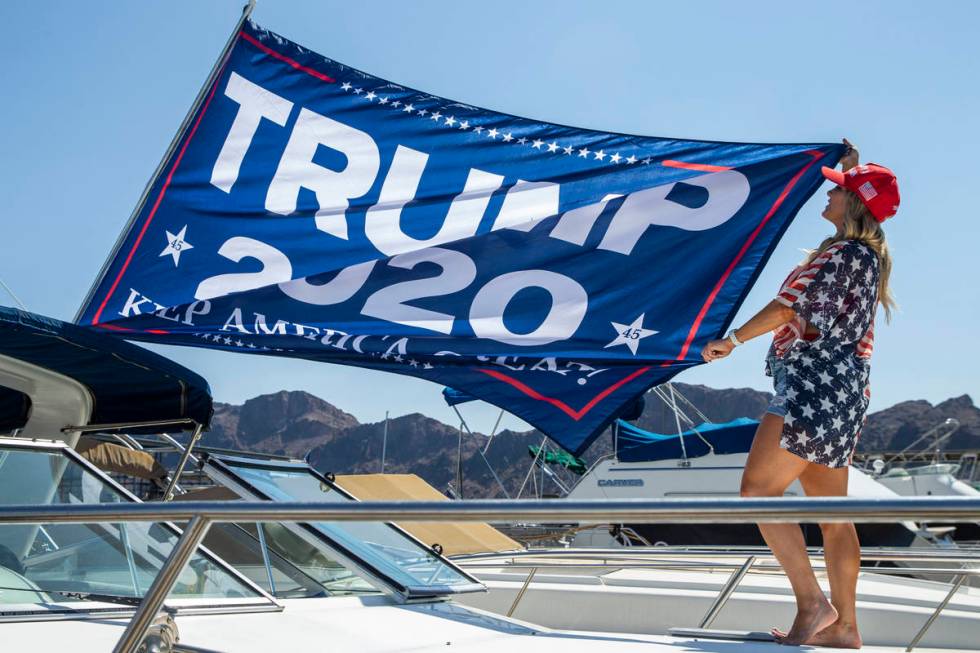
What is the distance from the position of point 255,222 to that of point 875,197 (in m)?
3.13

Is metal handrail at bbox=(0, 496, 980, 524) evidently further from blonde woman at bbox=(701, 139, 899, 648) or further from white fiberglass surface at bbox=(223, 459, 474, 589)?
white fiberglass surface at bbox=(223, 459, 474, 589)

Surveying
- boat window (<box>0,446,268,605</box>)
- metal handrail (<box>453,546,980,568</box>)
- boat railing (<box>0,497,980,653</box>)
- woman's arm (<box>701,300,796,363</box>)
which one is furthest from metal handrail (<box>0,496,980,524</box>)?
metal handrail (<box>453,546,980,568</box>)

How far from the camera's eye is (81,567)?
10.1ft

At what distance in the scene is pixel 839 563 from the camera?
2838 millimetres

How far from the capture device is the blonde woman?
2.84 metres

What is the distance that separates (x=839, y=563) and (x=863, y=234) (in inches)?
42.1

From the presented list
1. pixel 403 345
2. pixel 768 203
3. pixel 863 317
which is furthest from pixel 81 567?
pixel 768 203

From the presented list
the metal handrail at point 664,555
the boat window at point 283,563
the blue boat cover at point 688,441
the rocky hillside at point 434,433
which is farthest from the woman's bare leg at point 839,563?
the rocky hillside at point 434,433

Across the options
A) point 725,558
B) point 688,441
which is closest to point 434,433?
point 688,441

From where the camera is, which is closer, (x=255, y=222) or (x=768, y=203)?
(x=768, y=203)

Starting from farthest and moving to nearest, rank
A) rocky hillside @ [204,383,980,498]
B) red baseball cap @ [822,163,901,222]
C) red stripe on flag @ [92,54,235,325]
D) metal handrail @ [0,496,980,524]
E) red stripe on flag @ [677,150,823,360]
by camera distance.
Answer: rocky hillside @ [204,383,980,498]
red stripe on flag @ [92,54,235,325]
red stripe on flag @ [677,150,823,360]
red baseball cap @ [822,163,901,222]
metal handrail @ [0,496,980,524]

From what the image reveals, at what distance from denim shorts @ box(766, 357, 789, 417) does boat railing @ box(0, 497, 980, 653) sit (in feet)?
4.24

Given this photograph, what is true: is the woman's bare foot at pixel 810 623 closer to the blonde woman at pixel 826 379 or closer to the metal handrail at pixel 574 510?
the blonde woman at pixel 826 379

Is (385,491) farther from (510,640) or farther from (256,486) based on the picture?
(510,640)
